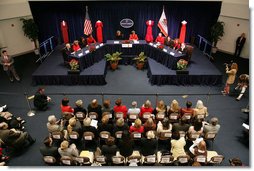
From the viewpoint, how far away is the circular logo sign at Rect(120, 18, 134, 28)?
39.5 ft

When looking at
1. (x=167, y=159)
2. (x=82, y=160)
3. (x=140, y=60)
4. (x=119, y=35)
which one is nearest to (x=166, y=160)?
(x=167, y=159)

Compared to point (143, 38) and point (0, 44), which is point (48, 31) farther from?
point (143, 38)

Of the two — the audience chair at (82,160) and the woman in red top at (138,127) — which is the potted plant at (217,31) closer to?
the woman in red top at (138,127)

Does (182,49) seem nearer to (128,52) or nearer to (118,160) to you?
(128,52)

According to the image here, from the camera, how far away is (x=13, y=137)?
582 centimetres

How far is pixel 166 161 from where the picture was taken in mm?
5086

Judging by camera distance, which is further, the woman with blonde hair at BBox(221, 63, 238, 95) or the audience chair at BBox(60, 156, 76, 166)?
the woman with blonde hair at BBox(221, 63, 238, 95)

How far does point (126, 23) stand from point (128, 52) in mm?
1903

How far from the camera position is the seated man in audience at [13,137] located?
5723 millimetres

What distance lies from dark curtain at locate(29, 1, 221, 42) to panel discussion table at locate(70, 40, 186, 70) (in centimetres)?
163

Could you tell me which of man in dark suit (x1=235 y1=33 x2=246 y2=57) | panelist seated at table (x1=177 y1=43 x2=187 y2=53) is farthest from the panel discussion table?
man in dark suit (x1=235 y1=33 x2=246 y2=57)

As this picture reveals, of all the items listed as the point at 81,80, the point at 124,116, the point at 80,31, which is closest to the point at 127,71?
the point at 81,80

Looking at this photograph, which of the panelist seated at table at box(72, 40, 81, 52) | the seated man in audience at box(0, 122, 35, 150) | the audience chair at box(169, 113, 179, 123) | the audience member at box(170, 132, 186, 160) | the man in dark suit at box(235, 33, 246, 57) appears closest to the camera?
the audience member at box(170, 132, 186, 160)

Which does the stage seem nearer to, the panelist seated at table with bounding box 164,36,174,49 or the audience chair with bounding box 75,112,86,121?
the panelist seated at table with bounding box 164,36,174,49
